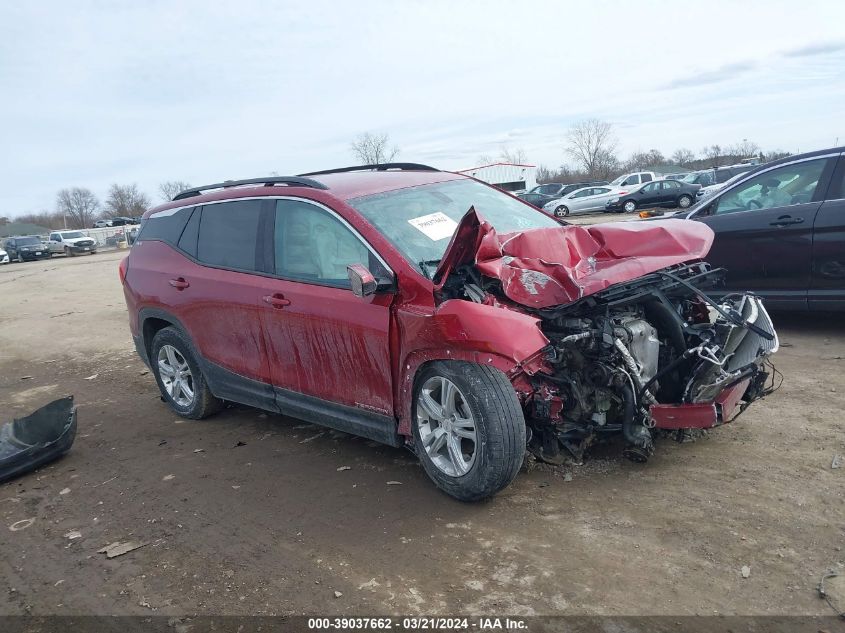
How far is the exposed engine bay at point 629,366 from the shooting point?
3.81m

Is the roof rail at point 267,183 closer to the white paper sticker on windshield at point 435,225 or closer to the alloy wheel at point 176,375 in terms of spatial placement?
the white paper sticker on windshield at point 435,225

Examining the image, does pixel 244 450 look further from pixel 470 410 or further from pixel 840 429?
pixel 840 429

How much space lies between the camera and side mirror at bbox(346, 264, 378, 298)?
3893mm

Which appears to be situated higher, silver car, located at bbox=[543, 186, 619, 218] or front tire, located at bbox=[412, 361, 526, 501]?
front tire, located at bbox=[412, 361, 526, 501]

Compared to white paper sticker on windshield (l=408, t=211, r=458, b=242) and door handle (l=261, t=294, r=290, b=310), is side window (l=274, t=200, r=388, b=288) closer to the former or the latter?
door handle (l=261, t=294, r=290, b=310)

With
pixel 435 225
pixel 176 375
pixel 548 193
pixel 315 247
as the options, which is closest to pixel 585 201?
pixel 548 193

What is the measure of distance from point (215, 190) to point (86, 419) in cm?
242

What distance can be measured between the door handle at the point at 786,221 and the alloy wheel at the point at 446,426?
4383 millimetres

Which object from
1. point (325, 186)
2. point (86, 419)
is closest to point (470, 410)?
point (325, 186)

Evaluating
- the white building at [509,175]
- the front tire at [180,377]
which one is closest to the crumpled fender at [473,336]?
the front tire at [180,377]

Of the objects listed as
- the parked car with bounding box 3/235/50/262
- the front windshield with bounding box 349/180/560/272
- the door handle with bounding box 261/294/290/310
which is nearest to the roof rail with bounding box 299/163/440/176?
the front windshield with bounding box 349/180/560/272

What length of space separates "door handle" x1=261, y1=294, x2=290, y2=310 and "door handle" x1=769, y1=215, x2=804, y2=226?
472 centimetres

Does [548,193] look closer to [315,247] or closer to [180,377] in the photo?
[180,377]

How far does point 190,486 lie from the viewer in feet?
15.2
